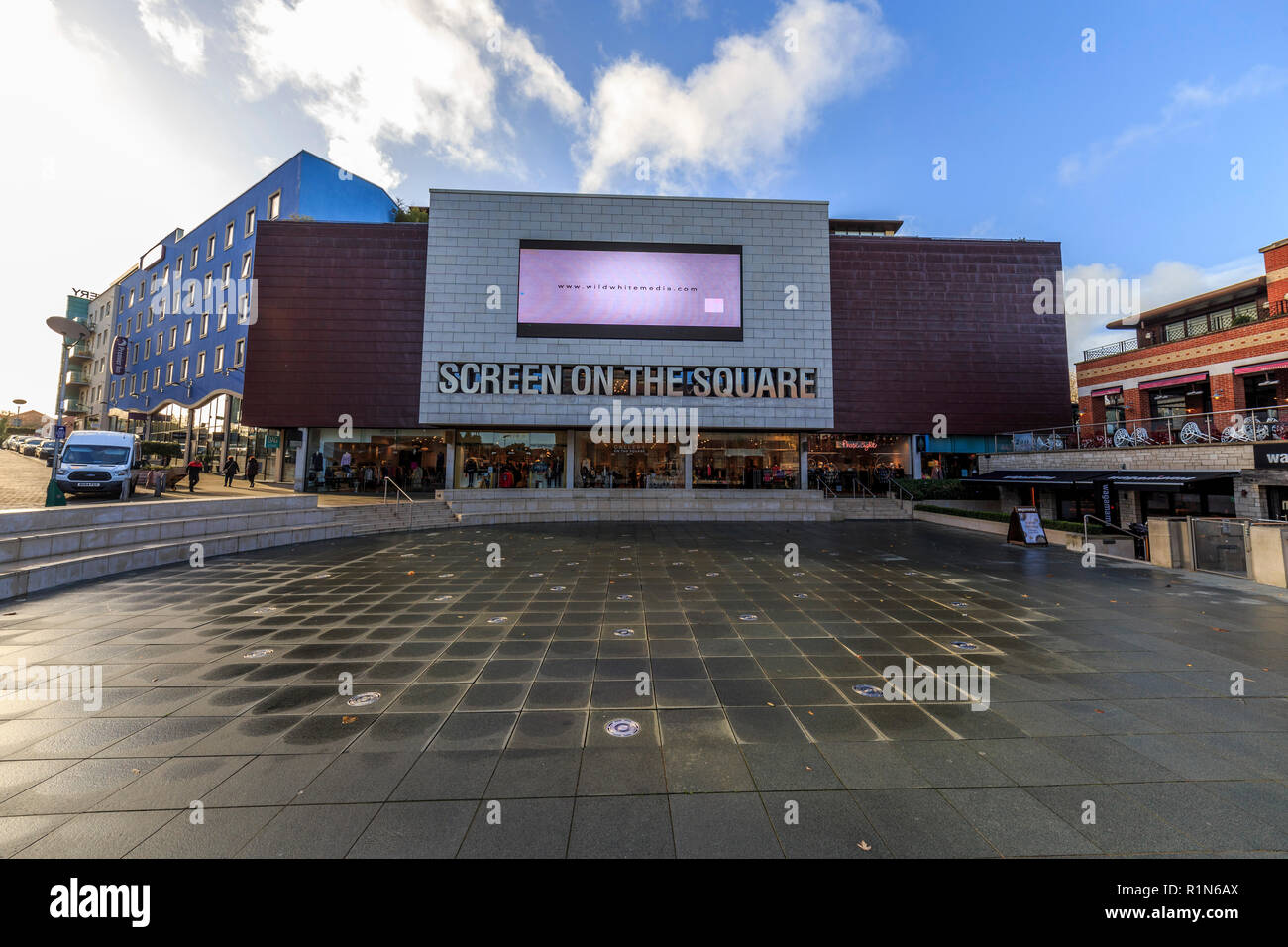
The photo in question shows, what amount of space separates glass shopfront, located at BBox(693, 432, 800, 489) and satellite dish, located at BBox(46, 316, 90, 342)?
23.8 m

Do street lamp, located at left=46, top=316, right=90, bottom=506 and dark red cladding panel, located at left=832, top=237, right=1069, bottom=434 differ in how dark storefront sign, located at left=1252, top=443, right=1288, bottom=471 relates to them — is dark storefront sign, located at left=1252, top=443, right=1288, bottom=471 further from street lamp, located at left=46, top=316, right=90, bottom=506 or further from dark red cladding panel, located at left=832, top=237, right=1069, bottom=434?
street lamp, located at left=46, top=316, right=90, bottom=506

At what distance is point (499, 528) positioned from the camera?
1772cm

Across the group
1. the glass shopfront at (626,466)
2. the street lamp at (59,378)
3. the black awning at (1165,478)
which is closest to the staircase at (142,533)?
the street lamp at (59,378)

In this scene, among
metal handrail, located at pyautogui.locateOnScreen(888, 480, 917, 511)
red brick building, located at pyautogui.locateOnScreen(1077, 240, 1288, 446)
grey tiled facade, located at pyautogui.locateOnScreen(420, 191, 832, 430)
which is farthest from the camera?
grey tiled facade, located at pyautogui.locateOnScreen(420, 191, 832, 430)

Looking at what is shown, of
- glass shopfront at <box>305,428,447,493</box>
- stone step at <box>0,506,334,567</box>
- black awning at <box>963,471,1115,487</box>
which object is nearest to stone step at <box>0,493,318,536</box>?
stone step at <box>0,506,334,567</box>

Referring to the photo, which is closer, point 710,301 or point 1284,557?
point 1284,557

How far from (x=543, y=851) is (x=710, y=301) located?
26.5 meters

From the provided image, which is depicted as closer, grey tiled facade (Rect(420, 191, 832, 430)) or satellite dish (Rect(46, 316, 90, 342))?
satellite dish (Rect(46, 316, 90, 342))

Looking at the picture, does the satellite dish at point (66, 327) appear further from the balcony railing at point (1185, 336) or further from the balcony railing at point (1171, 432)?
the balcony railing at point (1185, 336)

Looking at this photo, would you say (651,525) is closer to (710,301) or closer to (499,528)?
(499,528)

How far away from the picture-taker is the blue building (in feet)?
95.9

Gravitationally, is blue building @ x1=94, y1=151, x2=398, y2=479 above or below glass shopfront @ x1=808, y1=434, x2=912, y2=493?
above
